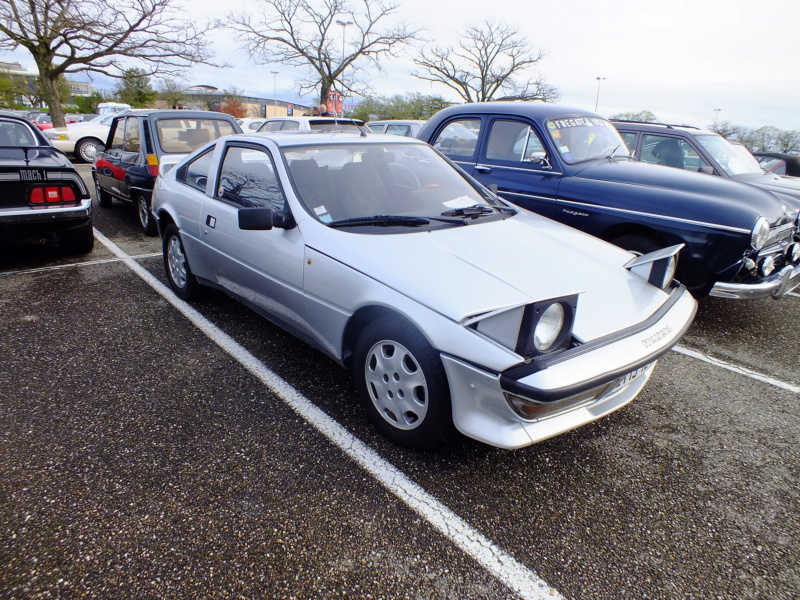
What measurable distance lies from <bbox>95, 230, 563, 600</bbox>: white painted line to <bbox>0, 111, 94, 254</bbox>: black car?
2741 mm

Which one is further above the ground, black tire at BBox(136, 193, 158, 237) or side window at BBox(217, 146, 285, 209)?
side window at BBox(217, 146, 285, 209)

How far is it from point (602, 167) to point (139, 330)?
4.35 meters

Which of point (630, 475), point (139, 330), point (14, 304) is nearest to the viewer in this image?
point (630, 475)

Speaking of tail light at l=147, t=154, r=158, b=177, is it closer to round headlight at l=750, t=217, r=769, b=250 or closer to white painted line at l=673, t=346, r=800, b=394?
white painted line at l=673, t=346, r=800, b=394

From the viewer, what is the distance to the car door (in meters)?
2.92

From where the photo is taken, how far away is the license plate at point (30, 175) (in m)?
4.68

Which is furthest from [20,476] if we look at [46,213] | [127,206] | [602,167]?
[127,206]

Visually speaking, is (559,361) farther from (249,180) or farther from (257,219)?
(249,180)

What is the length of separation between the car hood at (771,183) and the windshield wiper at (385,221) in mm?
4849

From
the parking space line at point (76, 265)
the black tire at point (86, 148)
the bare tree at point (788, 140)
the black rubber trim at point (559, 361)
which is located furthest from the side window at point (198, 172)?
the bare tree at point (788, 140)

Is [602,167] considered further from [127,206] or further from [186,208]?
[127,206]

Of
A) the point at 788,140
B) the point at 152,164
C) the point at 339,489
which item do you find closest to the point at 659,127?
the point at 339,489

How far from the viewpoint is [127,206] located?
868cm

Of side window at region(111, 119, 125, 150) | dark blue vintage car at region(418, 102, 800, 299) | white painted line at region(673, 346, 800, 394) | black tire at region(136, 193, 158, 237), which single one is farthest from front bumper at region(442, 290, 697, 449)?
side window at region(111, 119, 125, 150)
